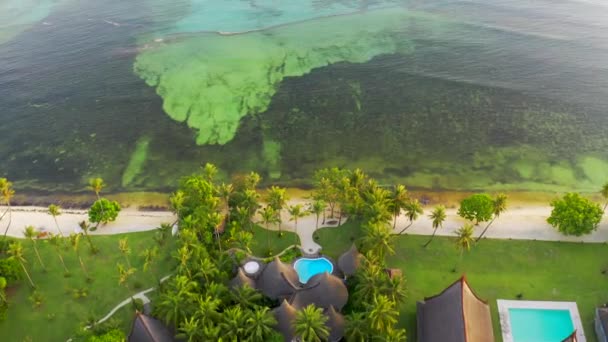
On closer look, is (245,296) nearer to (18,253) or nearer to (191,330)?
(191,330)

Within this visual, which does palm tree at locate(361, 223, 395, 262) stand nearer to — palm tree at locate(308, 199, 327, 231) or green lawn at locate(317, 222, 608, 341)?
green lawn at locate(317, 222, 608, 341)

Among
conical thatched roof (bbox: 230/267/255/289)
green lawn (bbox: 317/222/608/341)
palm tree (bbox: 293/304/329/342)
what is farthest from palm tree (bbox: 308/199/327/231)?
palm tree (bbox: 293/304/329/342)

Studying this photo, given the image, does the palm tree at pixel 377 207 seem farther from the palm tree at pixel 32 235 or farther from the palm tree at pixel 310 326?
the palm tree at pixel 32 235

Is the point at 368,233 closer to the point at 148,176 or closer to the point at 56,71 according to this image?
the point at 148,176

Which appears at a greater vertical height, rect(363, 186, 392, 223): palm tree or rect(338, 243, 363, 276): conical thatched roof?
rect(363, 186, 392, 223): palm tree

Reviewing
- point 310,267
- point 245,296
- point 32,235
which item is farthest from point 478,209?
point 32,235

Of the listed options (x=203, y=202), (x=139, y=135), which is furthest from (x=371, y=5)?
(x=203, y=202)

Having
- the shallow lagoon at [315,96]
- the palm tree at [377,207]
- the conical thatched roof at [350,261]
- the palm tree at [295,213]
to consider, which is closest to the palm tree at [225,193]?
the palm tree at [295,213]

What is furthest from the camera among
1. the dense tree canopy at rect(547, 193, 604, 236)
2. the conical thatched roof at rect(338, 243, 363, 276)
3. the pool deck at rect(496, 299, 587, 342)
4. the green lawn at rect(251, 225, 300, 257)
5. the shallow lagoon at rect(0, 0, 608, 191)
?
the shallow lagoon at rect(0, 0, 608, 191)

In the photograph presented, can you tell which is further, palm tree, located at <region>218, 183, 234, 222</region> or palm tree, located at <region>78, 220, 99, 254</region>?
palm tree, located at <region>78, 220, 99, 254</region>
